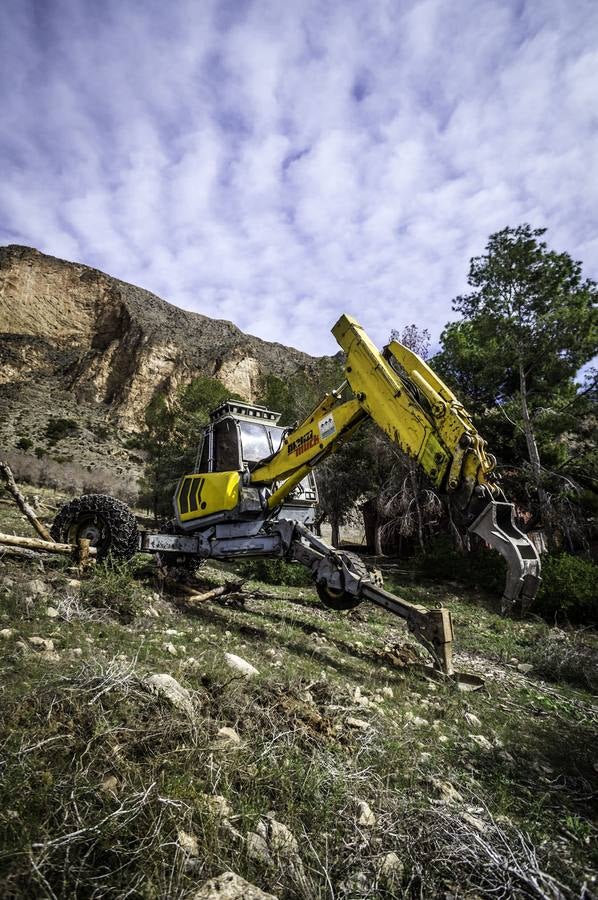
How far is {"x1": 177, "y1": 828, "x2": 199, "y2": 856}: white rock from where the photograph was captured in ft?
5.52

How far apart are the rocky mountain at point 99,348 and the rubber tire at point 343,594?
133ft

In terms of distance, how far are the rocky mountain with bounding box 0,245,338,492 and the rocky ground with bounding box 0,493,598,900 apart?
138 ft

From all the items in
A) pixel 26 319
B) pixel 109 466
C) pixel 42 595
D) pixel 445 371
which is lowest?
pixel 42 595

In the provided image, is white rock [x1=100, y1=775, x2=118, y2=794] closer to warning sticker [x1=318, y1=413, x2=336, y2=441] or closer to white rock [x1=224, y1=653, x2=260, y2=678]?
white rock [x1=224, y1=653, x2=260, y2=678]

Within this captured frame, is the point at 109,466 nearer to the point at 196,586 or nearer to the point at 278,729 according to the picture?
the point at 196,586

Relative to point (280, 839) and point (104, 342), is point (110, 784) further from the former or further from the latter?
point (104, 342)

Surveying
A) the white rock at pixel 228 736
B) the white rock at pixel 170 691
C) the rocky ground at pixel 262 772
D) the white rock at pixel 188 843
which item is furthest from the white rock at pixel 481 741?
the white rock at pixel 188 843

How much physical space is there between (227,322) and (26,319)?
33.3 meters

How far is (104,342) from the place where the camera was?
66.7 m

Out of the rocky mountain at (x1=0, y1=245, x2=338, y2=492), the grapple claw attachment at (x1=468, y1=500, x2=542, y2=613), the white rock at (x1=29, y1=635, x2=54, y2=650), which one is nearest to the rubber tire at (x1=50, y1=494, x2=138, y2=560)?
the white rock at (x1=29, y1=635, x2=54, y2=650)

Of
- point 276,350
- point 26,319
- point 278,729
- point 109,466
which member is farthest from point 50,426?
point 276,350

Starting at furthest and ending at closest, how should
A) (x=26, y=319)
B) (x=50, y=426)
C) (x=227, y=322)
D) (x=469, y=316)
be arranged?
(x=227, y=322) → (x=26, y=319) → (x=50, y=426) → (x=469, y=316)

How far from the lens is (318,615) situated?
751cm

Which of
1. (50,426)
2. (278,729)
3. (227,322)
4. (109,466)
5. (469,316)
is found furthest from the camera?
(227,322)
